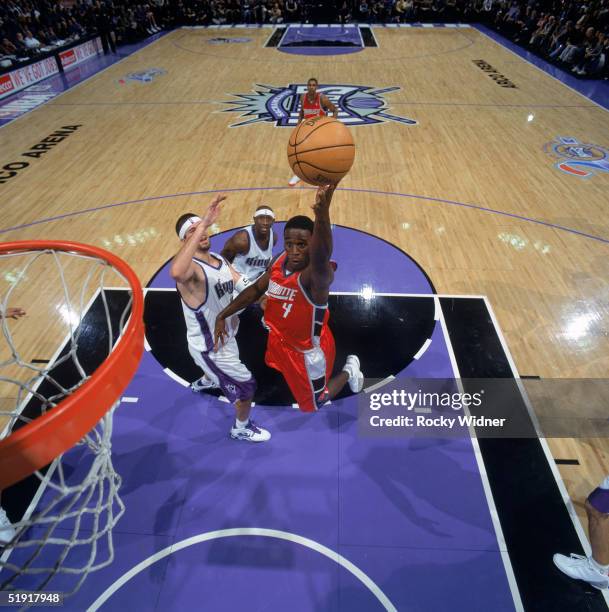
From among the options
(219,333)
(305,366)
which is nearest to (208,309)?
(219,333)

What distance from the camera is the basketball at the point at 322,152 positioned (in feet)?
12.3

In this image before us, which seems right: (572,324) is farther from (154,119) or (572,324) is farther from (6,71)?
(6,71)

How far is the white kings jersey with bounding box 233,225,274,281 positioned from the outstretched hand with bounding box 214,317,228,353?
1432 millimetres

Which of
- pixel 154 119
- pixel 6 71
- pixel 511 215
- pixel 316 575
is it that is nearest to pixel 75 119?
pixel 154 119

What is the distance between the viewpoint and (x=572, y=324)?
4844mm

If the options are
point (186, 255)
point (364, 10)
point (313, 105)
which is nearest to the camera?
point (186, 255)

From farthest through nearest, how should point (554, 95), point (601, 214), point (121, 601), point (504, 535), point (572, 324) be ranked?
1. point (554, 95)
2. point (601, 214)
3. point (572, 324)
4. point (504, 535)
5. point (121, 601)

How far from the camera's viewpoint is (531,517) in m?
3.16

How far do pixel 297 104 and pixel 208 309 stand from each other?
9.51 metres

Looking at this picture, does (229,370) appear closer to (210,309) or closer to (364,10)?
(210,309)

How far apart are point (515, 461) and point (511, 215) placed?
4401 mm

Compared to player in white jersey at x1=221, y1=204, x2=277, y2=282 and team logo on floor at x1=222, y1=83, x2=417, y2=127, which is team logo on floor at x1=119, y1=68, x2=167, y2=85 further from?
player in white jersey at x1=221, y1=204, x2=277, y2=282

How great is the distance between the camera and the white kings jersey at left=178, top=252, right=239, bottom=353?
10.5 ft

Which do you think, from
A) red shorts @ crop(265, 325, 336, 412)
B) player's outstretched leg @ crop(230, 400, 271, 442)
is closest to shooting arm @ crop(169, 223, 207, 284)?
red shorts @ crop(265, 325, 336, 412)
